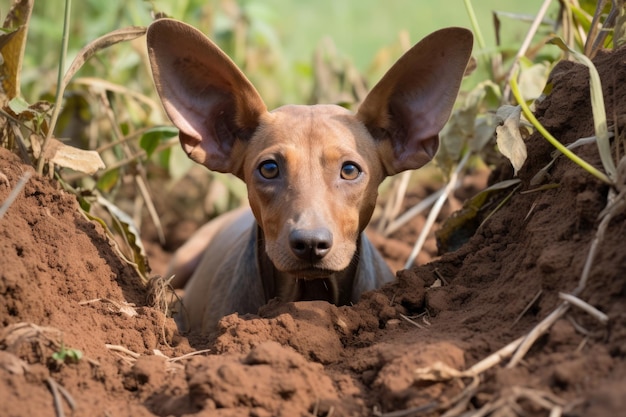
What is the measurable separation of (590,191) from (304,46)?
10037mm

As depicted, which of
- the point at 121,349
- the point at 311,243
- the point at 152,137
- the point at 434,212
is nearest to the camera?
the point at 121,349

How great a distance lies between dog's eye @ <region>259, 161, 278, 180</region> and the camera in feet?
14.3

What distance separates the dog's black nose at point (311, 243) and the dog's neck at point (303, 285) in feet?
2.85

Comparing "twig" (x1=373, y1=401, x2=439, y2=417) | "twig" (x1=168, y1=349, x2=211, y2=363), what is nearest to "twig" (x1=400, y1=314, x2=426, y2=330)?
"twig" (x1=373, y1=401, x2=439, y2=417)

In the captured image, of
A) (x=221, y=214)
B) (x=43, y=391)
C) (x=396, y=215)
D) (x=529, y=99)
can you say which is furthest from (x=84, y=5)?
(x=43, y=391)

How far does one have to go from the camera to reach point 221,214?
841 cm

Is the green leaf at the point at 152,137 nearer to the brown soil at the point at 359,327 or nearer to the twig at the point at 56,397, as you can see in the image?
the brown soil at the point at 359,327

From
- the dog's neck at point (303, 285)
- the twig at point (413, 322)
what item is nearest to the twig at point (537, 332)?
the twig at point (413, 322)

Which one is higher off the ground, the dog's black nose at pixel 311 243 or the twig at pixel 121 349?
the dog's black nose at pixel 311 243

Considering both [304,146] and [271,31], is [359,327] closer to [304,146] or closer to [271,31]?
[304,146]

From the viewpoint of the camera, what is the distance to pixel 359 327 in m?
3.71

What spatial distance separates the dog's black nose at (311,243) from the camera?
3.86 metres

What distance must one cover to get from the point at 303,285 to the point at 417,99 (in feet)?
4.20

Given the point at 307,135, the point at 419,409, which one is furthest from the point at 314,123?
the point at 419,409
